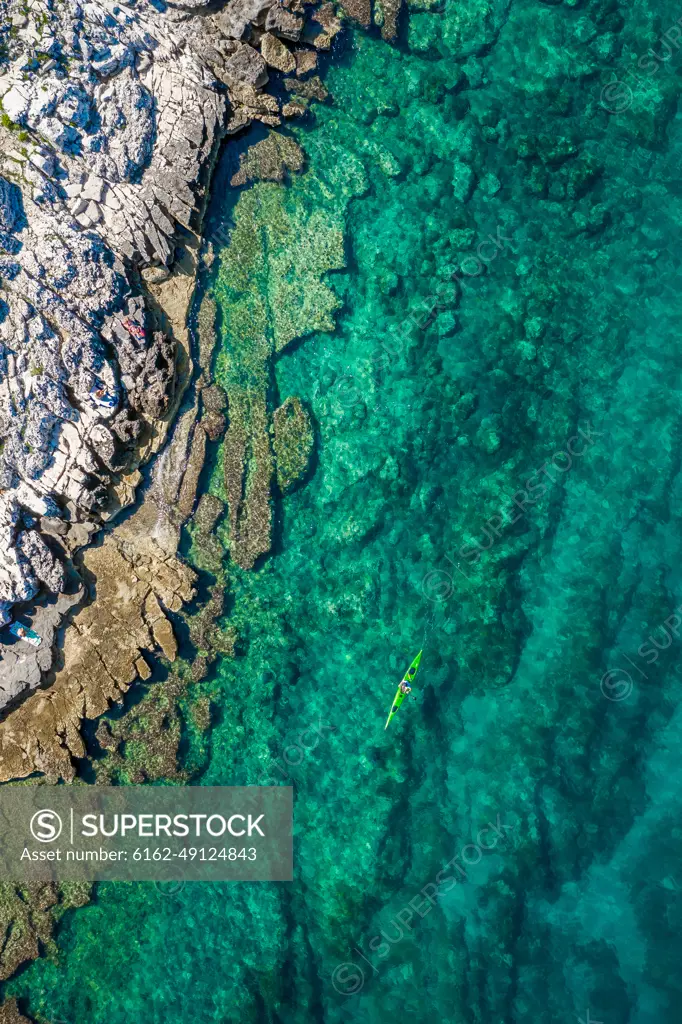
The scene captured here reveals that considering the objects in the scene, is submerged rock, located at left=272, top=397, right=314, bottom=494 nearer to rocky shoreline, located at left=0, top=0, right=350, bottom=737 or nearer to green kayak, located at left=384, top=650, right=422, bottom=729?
rocky shoreline, located at left=0, top=0, right=350, bottom=737

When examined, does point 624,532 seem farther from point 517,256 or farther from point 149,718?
point 149,718

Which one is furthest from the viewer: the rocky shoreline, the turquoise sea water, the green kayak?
the green kayak

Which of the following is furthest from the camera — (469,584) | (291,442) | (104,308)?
(469,584)

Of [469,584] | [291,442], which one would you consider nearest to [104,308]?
[291,442]

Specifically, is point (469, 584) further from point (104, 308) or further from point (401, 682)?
point (104, 308)

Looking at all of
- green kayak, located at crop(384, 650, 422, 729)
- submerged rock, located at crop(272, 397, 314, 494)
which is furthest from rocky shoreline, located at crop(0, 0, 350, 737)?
green kayak, located at crop(384, 650, 422, 729)

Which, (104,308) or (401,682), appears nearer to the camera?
(104,308)

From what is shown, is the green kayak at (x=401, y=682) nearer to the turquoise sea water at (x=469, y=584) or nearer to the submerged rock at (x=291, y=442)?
the turquoise sea water at (x=469, y=584)

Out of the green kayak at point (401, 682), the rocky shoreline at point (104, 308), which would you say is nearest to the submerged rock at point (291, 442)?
the rocky shoreline at point (104, 308)

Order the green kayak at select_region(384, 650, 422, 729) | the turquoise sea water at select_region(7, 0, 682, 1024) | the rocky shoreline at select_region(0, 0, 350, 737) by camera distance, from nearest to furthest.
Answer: the rocky shoreline at select_region(0, 0, 350, 737) < the turquoise sea water at select_region(7, 0, 682, 1024) < the green kayak at select_region(384, 650, 422, 729)
